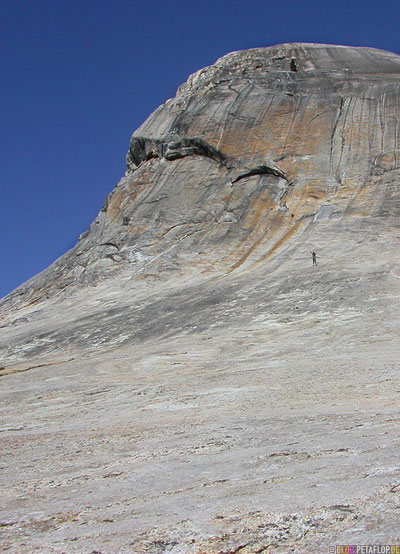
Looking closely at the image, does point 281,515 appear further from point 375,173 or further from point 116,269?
point 375,173

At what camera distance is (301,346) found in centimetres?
1380

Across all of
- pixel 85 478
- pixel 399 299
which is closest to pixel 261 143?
pixel 399 299

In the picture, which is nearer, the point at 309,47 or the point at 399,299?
the point at 399,299

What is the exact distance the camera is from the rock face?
4.89 meters

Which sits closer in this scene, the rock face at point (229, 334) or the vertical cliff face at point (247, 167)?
the rock face at point (229, 334)

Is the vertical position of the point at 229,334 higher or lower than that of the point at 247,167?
Answer: lower

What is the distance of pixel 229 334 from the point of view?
15.9 meters

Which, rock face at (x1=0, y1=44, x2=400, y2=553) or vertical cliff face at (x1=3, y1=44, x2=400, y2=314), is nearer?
rock face at (x1=0, y1=44, x2=400, y2=553)

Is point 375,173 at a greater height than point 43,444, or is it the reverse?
point 375,173

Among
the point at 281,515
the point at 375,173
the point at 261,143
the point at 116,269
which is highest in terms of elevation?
the point at 261,143

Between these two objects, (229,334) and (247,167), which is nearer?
(229,334)

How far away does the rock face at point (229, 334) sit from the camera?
489 cm

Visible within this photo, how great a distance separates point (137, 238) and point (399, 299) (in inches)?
476

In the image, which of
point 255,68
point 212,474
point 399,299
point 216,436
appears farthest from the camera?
point 255,68
